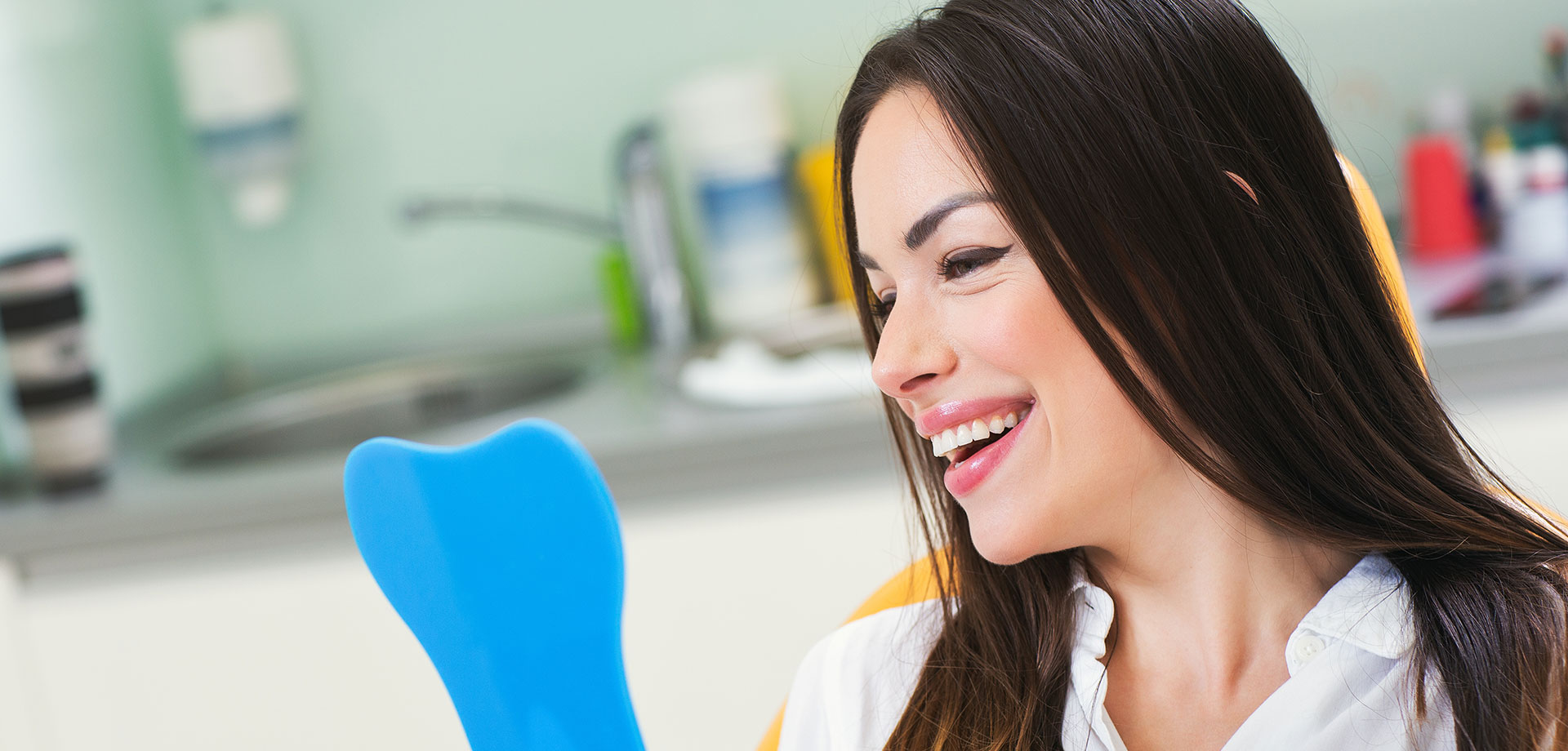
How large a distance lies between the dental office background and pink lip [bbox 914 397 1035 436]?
2.63 ft

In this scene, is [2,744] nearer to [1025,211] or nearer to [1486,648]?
[1025,211]

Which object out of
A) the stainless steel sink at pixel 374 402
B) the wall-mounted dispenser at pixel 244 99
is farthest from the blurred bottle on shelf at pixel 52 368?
the wall-mounted dispenser at pixel 244 99

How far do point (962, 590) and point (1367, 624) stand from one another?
0.29 m

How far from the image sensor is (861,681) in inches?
42.2

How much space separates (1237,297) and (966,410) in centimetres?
19

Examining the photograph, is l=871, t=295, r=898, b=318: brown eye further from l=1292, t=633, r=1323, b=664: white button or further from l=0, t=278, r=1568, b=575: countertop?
l=0, t=278, r=1568, b=575: countertop

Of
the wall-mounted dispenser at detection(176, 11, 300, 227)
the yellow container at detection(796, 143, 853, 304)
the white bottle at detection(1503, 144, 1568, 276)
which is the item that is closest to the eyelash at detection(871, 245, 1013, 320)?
the yellow container at detection(796, 143, 853, 304)

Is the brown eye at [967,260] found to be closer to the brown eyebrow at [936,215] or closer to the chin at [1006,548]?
the brown eyebrow at [936,215]

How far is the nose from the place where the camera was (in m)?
0.91

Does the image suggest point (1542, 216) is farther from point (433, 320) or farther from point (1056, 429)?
point (433, 320)

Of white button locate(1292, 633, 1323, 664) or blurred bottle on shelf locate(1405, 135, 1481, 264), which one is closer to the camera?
white button locate(1292, 633, 1323, 664)

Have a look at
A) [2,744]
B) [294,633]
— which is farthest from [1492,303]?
[2,744]

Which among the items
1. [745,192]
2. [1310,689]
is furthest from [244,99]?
[1310,689]

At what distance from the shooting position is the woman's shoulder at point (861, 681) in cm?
105
